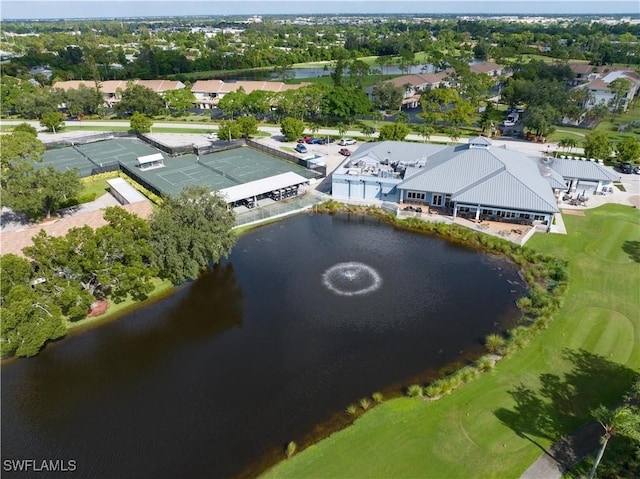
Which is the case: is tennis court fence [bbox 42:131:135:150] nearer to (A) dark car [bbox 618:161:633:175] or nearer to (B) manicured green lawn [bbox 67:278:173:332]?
(B) manicured green lawn [bbox 67:278:173:332]

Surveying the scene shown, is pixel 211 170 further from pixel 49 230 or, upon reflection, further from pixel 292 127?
pixel 49 230

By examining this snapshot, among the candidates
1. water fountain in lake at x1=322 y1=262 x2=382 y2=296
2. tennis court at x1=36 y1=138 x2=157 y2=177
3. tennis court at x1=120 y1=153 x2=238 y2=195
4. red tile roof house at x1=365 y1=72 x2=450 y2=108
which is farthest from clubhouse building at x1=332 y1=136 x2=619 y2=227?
red tile roof house at x1=365 y1=72 x2=450 y2=108

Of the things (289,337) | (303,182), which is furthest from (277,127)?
(289,337)

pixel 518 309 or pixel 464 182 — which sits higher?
pixel 464 182

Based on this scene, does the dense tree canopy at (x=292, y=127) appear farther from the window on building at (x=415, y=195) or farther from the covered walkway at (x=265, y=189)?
the window on building at (x=415, y=195)

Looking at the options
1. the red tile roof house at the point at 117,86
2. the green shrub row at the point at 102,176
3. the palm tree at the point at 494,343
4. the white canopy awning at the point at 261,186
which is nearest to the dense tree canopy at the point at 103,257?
the white canopy awning at the point at 261,186

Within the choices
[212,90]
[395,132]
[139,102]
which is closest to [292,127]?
[395,132]

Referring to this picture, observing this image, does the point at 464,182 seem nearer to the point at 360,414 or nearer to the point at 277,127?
the point at 360,414
